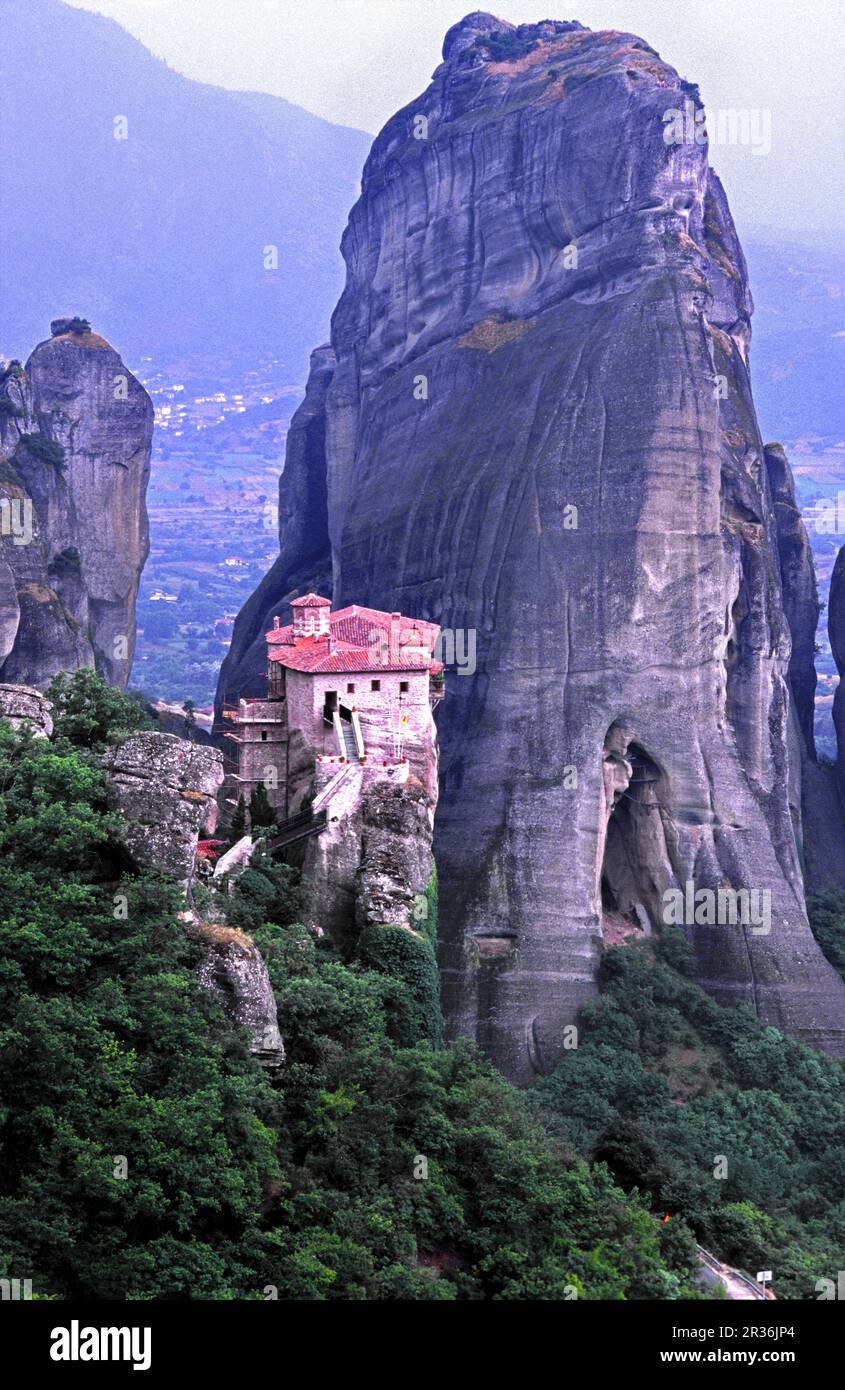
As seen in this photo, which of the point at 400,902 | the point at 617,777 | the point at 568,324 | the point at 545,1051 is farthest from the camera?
the point at 568,324

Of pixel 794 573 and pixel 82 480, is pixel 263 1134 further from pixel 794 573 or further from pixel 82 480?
pixel 82 480

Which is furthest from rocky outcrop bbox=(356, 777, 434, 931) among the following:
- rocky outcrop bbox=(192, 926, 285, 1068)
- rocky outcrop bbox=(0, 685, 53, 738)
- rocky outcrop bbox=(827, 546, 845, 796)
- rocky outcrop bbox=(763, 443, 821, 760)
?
rocky outcrop bbox=(763, 443, 821, 760)

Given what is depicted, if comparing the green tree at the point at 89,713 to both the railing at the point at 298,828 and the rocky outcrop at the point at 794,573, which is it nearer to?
the railing at the point at 298,828

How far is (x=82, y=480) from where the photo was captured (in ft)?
211

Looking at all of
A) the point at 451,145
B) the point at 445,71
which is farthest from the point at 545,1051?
the point at 445,71

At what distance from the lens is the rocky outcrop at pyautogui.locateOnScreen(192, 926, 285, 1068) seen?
79.7 ft

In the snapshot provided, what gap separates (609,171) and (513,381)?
6.56 metres

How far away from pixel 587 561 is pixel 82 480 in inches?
933

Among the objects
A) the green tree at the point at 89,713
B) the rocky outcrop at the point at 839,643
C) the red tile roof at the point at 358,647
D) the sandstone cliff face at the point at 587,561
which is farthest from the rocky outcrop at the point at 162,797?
the rocky outcrop at the point at 839,643

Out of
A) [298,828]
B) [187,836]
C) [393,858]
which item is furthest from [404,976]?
[187,836]

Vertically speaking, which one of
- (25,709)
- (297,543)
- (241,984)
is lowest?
(241,984)

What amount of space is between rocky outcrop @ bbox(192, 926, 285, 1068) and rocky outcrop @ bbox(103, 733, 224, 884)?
3.45 feet

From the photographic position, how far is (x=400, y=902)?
32344 millimetres
